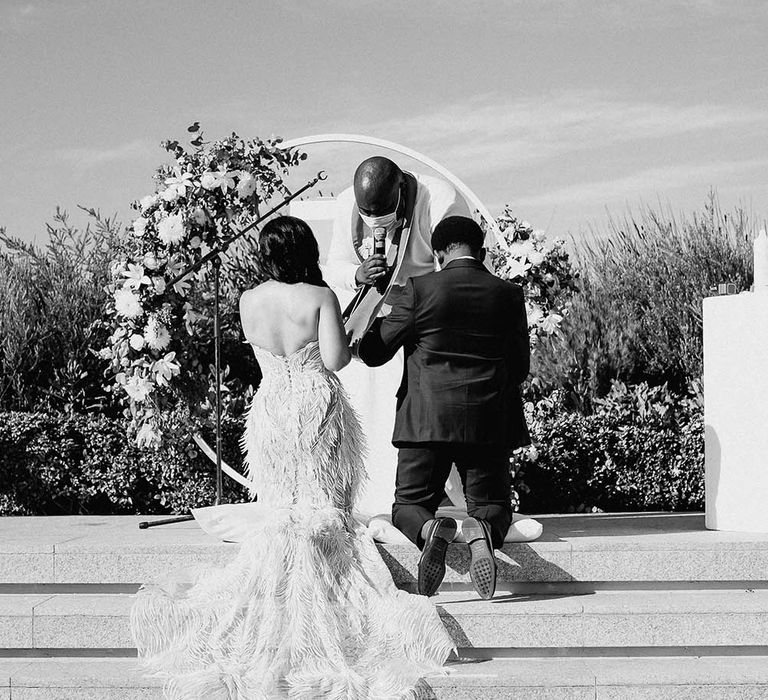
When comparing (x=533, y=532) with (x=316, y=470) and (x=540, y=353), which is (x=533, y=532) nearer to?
(x=316, y=470)

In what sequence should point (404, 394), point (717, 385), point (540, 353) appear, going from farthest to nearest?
point (540, 353), point (717, 385), point (404, 394)

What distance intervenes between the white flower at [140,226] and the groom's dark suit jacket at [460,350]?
1967 mm

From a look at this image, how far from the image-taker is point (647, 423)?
25.6 ft

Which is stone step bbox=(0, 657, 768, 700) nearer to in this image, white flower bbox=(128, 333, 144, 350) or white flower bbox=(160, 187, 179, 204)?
white flower bbox=(128, 333, 144, 350)

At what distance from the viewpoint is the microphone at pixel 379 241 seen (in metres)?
5.28

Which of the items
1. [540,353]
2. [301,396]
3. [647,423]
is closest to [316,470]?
[301,396]

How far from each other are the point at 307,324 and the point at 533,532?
1.44m

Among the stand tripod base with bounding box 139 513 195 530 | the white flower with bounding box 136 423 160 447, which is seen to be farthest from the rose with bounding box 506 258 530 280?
the stand tripod base with bounding box 139 513 195 530

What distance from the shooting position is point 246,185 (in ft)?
20.3

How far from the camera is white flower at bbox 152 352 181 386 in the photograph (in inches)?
240

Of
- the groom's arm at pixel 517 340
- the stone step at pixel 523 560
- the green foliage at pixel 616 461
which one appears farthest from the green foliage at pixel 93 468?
the groom's arm at pixel 517 340

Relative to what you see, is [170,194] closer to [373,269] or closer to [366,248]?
[366,248]

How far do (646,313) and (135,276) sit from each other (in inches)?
211

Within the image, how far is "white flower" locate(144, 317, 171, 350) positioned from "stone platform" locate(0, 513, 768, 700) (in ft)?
4.14
